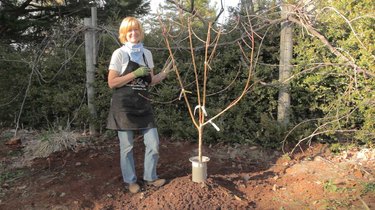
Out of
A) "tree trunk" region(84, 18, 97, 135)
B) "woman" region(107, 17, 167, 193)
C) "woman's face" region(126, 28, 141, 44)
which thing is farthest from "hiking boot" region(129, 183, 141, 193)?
"tree trunk" region(84, 18, 97, 135)

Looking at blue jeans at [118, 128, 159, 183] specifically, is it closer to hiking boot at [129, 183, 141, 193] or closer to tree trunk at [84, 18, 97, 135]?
hiking boot at [129, 183, 141, 193]

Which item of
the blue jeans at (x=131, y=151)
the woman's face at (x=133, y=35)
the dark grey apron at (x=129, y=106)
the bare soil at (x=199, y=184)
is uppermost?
the woman's face at (x=133, y=35)

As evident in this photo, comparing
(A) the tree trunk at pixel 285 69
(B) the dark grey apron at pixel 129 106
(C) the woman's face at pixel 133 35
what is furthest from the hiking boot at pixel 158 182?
(A) the tree trunk at pixel 285 69

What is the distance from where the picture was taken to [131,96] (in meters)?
3.40

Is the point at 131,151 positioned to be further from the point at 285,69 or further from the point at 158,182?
the point at 285,69

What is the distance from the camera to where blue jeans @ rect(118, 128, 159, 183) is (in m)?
3.46

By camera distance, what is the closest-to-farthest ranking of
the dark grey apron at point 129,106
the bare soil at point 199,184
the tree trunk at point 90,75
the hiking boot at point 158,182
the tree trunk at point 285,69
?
the bare soil at point 199,184 → the dark grey apron at point 129,106 → the hiking boot at point 158,182 → the tree trunk at point 285,69 → the tree trunk at point 90,75

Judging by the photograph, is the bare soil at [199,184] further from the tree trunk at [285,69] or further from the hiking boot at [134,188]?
the tree trunk at [285,69]

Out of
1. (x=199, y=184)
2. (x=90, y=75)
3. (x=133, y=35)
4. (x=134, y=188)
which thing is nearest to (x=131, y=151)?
(x=134, y=188)

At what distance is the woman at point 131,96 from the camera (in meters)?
3.27

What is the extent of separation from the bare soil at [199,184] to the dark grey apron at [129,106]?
2.18 feet

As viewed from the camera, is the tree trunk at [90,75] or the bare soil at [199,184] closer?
the bare soil at [199,184]

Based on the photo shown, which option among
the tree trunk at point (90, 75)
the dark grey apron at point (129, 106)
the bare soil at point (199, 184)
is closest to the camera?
the bare soil at point (199, 184)

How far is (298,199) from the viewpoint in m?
3.35
